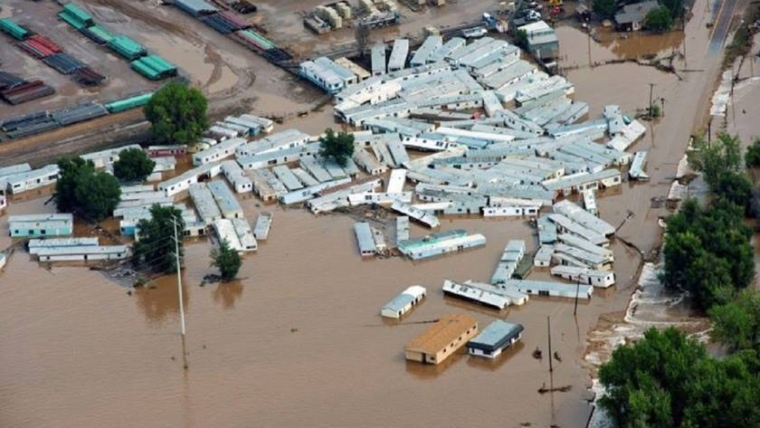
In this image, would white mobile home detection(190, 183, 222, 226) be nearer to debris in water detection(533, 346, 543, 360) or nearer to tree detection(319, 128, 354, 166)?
tree detection(319, 128, 354, 166)

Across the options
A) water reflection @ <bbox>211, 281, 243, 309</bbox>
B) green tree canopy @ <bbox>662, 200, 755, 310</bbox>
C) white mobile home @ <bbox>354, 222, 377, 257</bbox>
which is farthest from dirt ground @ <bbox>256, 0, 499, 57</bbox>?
green tree canopy @ <bbox>662, 200, 755, 310</bbox>

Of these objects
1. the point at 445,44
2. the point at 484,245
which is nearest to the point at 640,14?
the point at 445,44

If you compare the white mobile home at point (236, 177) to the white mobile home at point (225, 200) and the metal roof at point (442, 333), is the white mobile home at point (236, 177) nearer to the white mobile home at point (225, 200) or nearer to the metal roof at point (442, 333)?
the white mobile home at point (225, 200)

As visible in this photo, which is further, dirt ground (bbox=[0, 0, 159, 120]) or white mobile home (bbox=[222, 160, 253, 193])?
dirt ground (bbox=[0, 0, 159, 120])

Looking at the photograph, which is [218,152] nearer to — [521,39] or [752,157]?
[521,39]

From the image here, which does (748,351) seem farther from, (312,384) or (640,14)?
(640,14)

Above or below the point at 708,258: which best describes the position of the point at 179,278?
below

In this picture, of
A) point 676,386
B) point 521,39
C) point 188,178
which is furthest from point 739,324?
point 521,39

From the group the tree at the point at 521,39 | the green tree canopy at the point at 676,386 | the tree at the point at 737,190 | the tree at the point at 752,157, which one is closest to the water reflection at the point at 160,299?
the green tree canopy at the point at 676,386
